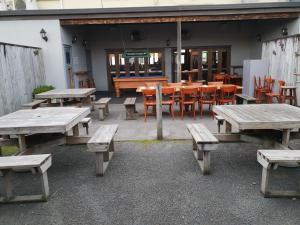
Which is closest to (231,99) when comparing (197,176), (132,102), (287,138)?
(132,102)

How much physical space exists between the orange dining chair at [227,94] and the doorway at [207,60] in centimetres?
589

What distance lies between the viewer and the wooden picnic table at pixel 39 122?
3.55 meters

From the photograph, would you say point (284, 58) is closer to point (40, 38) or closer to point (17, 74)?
point (17, 74)

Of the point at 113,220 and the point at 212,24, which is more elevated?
the point at 212,24

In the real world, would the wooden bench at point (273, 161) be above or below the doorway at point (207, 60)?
below

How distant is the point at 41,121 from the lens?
3.84 m

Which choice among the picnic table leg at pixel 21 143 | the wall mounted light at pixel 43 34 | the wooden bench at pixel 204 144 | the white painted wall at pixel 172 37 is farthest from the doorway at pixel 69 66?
the wooden bench at pixel 204 144

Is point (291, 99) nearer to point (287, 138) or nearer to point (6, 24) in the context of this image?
point (287, 138)

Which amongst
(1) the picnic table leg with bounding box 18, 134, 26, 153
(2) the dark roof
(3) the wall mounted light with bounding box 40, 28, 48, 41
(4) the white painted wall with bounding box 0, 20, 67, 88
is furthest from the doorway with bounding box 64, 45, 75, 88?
(1) the picnic table leg with bounding box 18, 134, 26, 153


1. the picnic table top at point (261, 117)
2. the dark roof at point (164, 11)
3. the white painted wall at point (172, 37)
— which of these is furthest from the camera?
the white painted wall at point (172, 37)

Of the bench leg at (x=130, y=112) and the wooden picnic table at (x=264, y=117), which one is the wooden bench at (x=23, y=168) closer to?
the wooden picnic table at (x=264, y=117)

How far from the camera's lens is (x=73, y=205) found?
10.0 feet

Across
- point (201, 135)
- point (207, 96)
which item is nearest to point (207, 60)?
point (207, 96)

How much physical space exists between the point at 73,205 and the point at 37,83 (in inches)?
270
